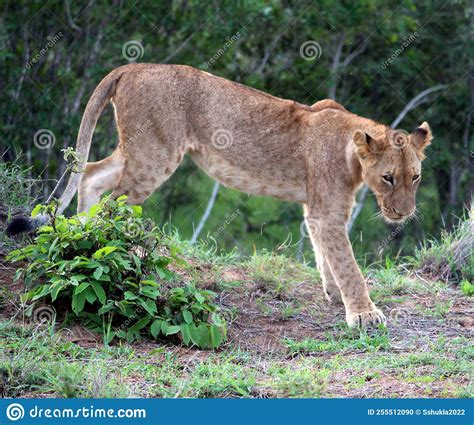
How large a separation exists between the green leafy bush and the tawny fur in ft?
3.21

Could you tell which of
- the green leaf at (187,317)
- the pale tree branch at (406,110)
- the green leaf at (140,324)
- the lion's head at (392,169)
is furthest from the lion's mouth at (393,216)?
the pale tree branch at (406,110)

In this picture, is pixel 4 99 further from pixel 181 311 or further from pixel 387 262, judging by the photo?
pixel 181 311

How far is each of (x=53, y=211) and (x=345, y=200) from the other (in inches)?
78.4

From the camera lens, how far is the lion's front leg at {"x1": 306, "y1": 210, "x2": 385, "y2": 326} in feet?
20.7

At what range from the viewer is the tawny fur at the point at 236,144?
264 inches

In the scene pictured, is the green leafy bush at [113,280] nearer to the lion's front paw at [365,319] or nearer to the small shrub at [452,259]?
the lion's front paw at [365,319]

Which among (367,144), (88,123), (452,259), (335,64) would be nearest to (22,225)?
(88,123)

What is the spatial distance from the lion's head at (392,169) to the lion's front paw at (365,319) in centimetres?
64

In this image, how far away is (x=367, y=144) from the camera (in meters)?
6.43

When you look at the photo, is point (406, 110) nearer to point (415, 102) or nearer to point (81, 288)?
point (415, 102)

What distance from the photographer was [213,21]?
1088 centimetres

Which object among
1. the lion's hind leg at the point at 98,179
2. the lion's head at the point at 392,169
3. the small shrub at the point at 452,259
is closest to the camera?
the lion's head at the point at 392,169

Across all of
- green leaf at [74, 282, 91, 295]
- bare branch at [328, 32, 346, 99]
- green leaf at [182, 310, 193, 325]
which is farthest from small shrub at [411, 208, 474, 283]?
bare branch at [328, 32, 346, 99]

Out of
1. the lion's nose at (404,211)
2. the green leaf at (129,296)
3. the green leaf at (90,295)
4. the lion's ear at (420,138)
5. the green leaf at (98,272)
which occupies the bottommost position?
the green leaf at (90,295)
